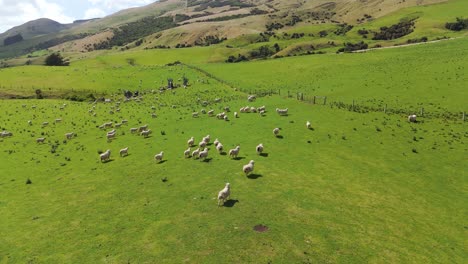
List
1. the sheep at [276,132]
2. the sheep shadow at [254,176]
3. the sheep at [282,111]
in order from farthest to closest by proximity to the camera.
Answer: the sheep at [282,111], the sheep at [276,132], the sheep shadow at [254,176]

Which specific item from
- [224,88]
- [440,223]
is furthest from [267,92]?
[440,223]

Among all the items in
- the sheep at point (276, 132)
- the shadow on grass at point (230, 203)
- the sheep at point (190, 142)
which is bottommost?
the sheep at point (276, 132)

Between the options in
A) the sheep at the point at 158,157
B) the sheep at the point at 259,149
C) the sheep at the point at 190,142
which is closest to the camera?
the sheep at the point at 158,157

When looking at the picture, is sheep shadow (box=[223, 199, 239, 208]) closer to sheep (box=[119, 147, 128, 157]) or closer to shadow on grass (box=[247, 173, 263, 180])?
shadow on grass (box=[247, 173, 263, 180])

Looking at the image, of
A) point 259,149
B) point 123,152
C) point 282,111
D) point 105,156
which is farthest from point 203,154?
point 282,111

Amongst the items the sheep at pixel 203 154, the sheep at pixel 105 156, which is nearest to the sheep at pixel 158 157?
the sheep at pixel 203 154

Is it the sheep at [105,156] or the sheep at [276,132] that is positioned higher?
the sheep at [105,156]

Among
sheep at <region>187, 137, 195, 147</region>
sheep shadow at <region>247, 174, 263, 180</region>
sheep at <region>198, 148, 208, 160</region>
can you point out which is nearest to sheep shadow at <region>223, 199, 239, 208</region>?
sheep shadow at <region>247, 174, 263, 180</region>

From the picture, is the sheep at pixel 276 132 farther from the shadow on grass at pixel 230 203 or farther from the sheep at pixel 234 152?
the shadow on grass at pixel 230 203

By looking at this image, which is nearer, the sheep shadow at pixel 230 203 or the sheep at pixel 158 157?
the sheep shadow at pixel 230 203

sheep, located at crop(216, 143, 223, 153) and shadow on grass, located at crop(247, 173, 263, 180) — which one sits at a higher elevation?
sheep, located at crop(216, 143, 223, 153)

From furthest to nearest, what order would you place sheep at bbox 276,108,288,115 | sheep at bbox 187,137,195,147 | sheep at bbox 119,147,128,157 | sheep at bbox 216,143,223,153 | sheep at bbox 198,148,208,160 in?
sheep at bbox 276,108,288,115 < sheep at bbox 187,137,195,147 < sheep at bbox 119,147,128,157 < sheep at bbox 216,143,223,153 < sheep at bbox 198,148,208,160
